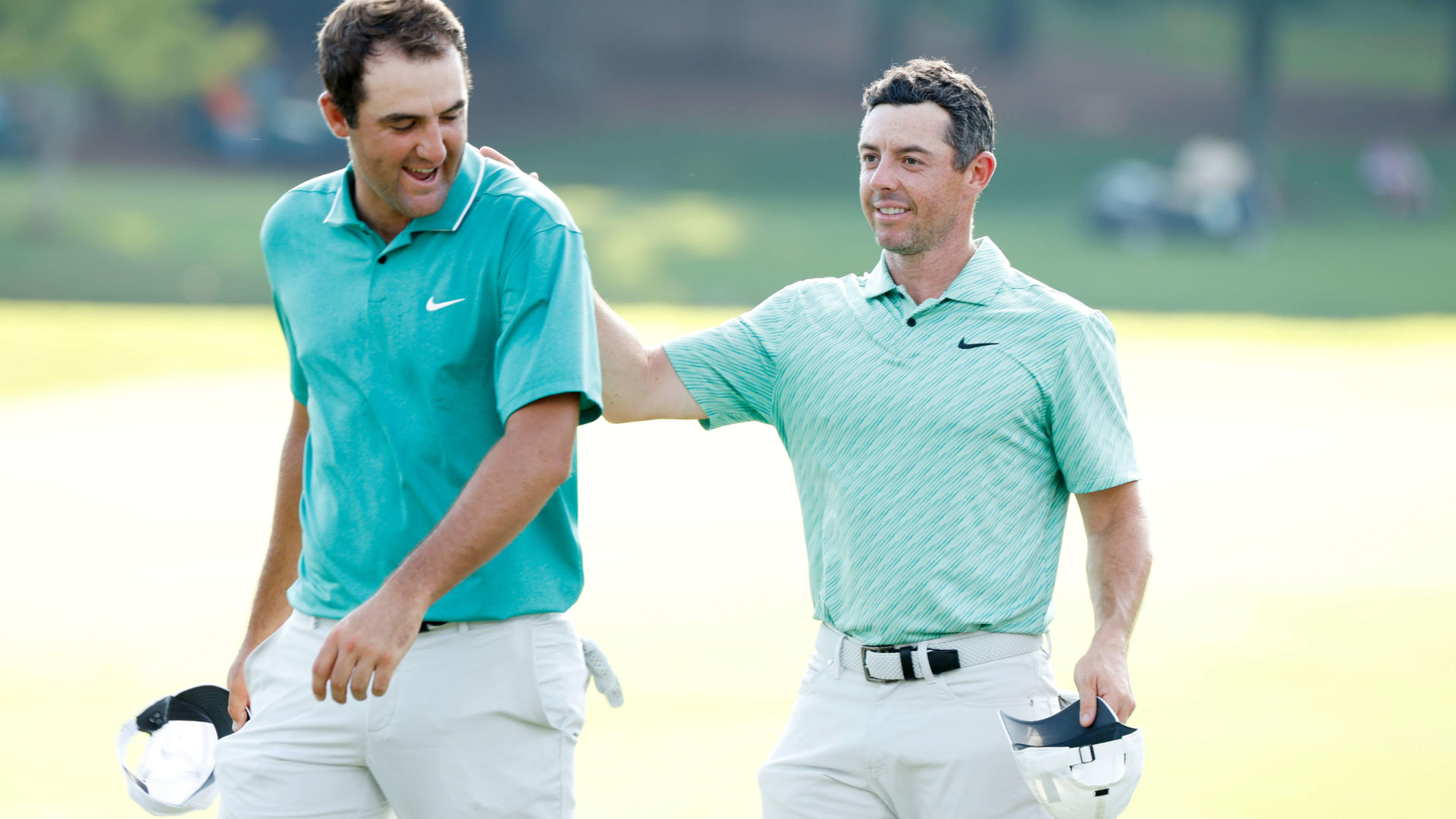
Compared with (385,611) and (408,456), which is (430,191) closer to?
(408,456)

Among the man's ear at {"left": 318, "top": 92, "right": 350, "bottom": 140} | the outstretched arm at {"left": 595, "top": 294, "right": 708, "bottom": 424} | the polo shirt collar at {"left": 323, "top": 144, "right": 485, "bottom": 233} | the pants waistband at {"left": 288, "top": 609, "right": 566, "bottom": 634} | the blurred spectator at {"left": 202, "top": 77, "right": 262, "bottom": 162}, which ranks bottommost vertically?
the pants waistband at {"left": 288, "top": 609, "right": 566, "bottom": 634}

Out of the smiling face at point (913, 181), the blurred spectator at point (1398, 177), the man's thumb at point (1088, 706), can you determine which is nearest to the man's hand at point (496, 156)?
the smiling face at point (913, 181)

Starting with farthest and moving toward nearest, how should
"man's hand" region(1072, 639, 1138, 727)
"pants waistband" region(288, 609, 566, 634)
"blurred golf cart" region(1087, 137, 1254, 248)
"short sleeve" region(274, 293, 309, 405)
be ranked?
1. "blurred golf cart" region(1087, 137, 1254, 248)
2. "man's hand" region(1072, 639, 1138, 727)
3. "short sleeve" region(274, 293, 309, 405)
4. "pants waistband" region(288, 609, 566, 634)

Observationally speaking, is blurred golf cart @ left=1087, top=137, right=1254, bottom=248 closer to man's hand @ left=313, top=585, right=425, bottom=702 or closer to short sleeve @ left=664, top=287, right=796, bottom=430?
short sleeve @ left=664, top=287, right=796, bottom=430

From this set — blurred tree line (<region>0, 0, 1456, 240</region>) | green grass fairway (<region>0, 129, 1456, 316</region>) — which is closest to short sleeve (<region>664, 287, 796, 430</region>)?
green grass fairway (<region>0, 129, 1456, 316</region>)

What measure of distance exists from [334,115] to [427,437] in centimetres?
60

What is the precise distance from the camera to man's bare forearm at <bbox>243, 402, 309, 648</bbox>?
11.5 feet

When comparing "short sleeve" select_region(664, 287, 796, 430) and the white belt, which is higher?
"short sleeve" select_region(664, 287, 796, 430)

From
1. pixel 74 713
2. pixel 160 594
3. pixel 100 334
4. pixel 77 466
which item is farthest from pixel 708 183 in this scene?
pixel 74 713

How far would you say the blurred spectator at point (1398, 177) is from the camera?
123 feet

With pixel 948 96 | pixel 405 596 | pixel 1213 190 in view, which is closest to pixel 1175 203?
pixel 1213 190

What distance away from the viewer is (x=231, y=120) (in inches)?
1448

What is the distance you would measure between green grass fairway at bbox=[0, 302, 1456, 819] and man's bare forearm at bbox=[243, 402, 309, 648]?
8.47 ft

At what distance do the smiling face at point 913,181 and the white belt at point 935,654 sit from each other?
0.87 metres
